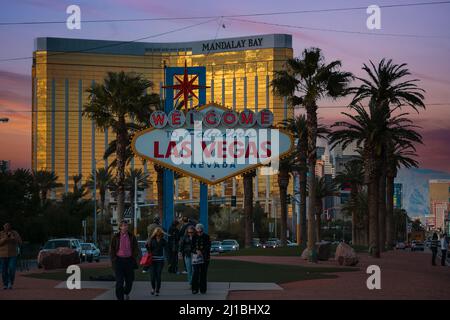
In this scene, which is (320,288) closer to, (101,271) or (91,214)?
(101,271)

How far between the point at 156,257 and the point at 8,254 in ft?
14.4

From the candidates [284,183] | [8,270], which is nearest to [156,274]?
[8,270]

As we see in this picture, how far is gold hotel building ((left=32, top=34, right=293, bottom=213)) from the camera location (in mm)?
149250

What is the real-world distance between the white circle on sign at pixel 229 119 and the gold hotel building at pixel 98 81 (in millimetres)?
108134

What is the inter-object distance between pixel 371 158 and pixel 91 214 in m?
59.2

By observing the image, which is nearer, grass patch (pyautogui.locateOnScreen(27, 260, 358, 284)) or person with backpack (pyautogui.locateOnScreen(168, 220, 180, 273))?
grass patch (pyautogui.locateOnScreen(27, 260, 358, 284))

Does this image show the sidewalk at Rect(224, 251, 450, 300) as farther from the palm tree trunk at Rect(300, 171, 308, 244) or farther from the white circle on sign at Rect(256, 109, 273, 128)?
the palm tree trunk at Rect(300, 171, 308, 244)

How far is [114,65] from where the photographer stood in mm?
149375

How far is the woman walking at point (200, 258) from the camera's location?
22062 millimetres

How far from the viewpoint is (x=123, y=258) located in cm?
2003

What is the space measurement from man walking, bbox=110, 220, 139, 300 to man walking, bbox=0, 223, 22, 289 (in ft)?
14.8

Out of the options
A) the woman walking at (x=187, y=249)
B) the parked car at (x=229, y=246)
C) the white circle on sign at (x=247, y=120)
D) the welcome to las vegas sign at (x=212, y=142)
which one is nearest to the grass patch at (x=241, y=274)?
the woman walking at (x=187, y=249)

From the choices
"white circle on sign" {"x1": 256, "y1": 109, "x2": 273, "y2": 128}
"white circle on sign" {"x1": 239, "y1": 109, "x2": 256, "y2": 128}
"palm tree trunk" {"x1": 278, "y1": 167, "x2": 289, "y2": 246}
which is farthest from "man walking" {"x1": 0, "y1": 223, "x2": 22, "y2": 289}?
"palm tree trunk" {"x1": 278, "y1": 167, "x2": 289, "y2": 246}

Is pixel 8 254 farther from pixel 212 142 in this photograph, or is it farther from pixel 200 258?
pixel 212 142
